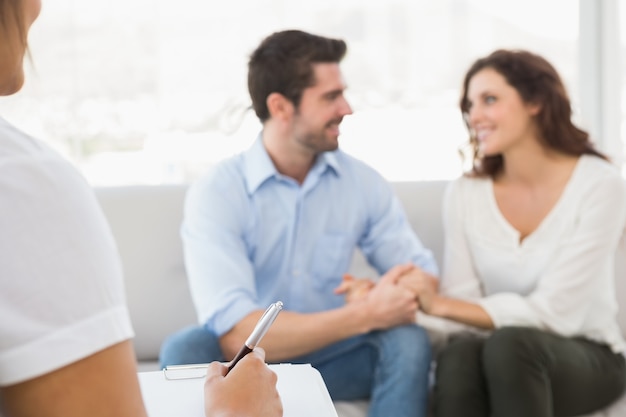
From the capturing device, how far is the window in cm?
384

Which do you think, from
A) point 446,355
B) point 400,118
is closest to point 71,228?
point 446,355

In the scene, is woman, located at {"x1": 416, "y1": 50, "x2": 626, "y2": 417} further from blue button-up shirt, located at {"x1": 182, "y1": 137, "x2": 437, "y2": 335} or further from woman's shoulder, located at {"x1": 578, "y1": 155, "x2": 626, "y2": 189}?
blue button-up shirt, located at {"x1": 182, "y1": 137, "x2": 437, "y2": 335}

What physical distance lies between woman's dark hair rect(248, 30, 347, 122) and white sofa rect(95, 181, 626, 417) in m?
0.38

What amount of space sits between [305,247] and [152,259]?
0.41 meters

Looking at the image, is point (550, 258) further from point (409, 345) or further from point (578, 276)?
point (409, 345)

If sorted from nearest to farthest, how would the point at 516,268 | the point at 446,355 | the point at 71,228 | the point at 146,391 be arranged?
the point at 71,228 → the point at 146,391 → the point at 446,355 → the point at 516,268

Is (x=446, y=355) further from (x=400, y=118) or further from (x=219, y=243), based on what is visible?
(x=400, y=118)

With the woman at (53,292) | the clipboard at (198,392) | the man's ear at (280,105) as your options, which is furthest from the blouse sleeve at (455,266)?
the woman at (53,292)

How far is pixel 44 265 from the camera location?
68cm

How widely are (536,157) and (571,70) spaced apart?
1432 millimetres

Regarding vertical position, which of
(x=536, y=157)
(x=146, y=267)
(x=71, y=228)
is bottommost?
(x=146, y=267)

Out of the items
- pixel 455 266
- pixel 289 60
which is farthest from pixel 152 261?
pixel 455 266

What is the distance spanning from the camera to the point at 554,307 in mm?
2318

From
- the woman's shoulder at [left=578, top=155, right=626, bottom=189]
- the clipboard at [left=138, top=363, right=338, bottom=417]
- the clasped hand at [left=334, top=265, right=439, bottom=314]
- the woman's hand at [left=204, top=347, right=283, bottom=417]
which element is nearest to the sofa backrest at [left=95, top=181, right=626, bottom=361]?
the woman's shoulder at [left=578, top=155, right=626, bottom=189]
